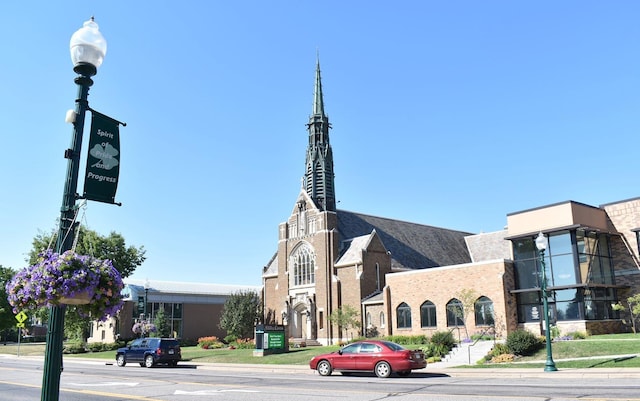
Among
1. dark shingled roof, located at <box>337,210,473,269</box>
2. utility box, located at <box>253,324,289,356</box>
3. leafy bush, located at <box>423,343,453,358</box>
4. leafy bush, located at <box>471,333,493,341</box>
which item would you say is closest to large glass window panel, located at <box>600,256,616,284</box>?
leafy bush, located at <box>471,333,493,341</box>

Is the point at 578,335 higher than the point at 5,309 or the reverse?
the reverse

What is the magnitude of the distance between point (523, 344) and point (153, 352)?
1936 centimetres

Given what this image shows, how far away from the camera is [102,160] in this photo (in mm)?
6875

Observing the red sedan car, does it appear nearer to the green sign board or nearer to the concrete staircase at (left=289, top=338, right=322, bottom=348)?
the green sign board

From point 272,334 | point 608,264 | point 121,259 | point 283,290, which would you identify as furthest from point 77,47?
point 121,259

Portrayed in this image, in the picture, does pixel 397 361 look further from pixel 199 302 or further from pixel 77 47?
pixel 199 302

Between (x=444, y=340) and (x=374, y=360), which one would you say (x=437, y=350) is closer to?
(x=444, y=340)

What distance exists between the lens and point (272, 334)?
3534 cm

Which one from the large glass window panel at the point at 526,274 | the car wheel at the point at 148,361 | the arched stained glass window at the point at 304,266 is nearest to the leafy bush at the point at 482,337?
the large glass window panel at the point at 526,274

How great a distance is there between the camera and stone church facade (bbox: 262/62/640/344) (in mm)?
33125

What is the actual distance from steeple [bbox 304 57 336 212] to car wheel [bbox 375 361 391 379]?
30.2m

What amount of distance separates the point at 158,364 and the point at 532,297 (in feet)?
76.2

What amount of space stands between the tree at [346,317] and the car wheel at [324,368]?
64.8 ft

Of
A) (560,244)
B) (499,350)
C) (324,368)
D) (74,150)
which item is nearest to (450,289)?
(560,244)
